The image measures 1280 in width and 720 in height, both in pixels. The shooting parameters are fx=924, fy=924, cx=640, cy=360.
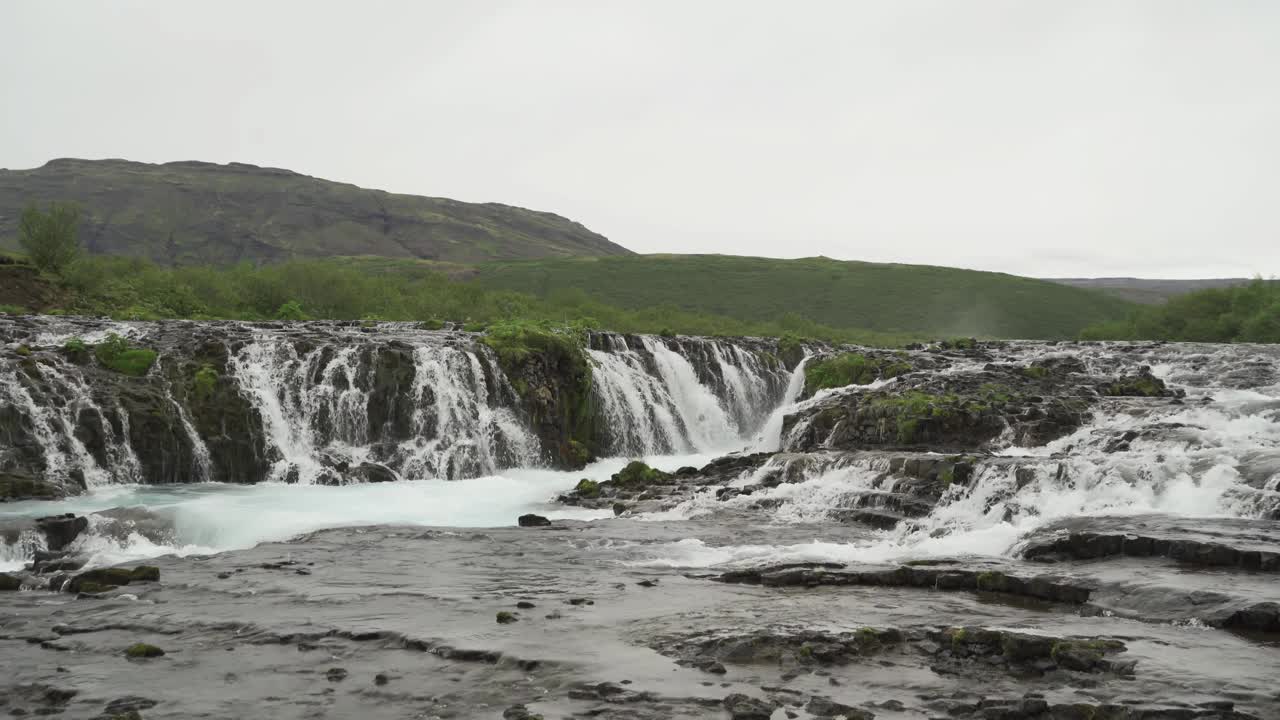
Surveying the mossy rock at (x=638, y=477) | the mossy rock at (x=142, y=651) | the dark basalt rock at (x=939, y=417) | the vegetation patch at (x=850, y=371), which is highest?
the vegetation patch at (x=850, y=371)

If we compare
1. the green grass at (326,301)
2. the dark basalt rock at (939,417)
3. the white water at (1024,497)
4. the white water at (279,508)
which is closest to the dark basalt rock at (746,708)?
the white water at (1024,497)

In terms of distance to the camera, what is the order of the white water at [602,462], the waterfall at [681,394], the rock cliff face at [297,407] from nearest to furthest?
the white water at [602,462]
the rock cliff face at [297,407]
the waterfall at [681,394]

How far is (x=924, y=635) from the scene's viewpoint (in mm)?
11602

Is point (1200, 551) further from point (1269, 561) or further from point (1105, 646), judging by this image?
point (1105, 646)

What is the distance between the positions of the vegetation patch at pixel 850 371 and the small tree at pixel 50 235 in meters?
41.2

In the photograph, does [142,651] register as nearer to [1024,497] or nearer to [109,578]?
[109,578]

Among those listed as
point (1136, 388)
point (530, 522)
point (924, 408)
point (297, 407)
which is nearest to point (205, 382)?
point (297, 407)

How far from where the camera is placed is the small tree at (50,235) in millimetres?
51188

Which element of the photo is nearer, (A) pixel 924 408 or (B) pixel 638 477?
(B) pixel 638 477

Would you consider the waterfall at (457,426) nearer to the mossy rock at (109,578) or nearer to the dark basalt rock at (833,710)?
the mossy rock at (109,578)

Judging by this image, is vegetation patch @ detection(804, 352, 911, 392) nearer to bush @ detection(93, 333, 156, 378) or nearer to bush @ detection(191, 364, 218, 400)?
bush @ detection(191, 364, 218, 400)

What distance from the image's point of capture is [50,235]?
171 feet

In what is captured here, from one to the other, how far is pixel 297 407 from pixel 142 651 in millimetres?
22768

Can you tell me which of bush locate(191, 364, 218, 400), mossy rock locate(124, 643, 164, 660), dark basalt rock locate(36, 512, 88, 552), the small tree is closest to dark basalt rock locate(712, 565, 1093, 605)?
mossy rock locate(124, 643, 164, 660)
